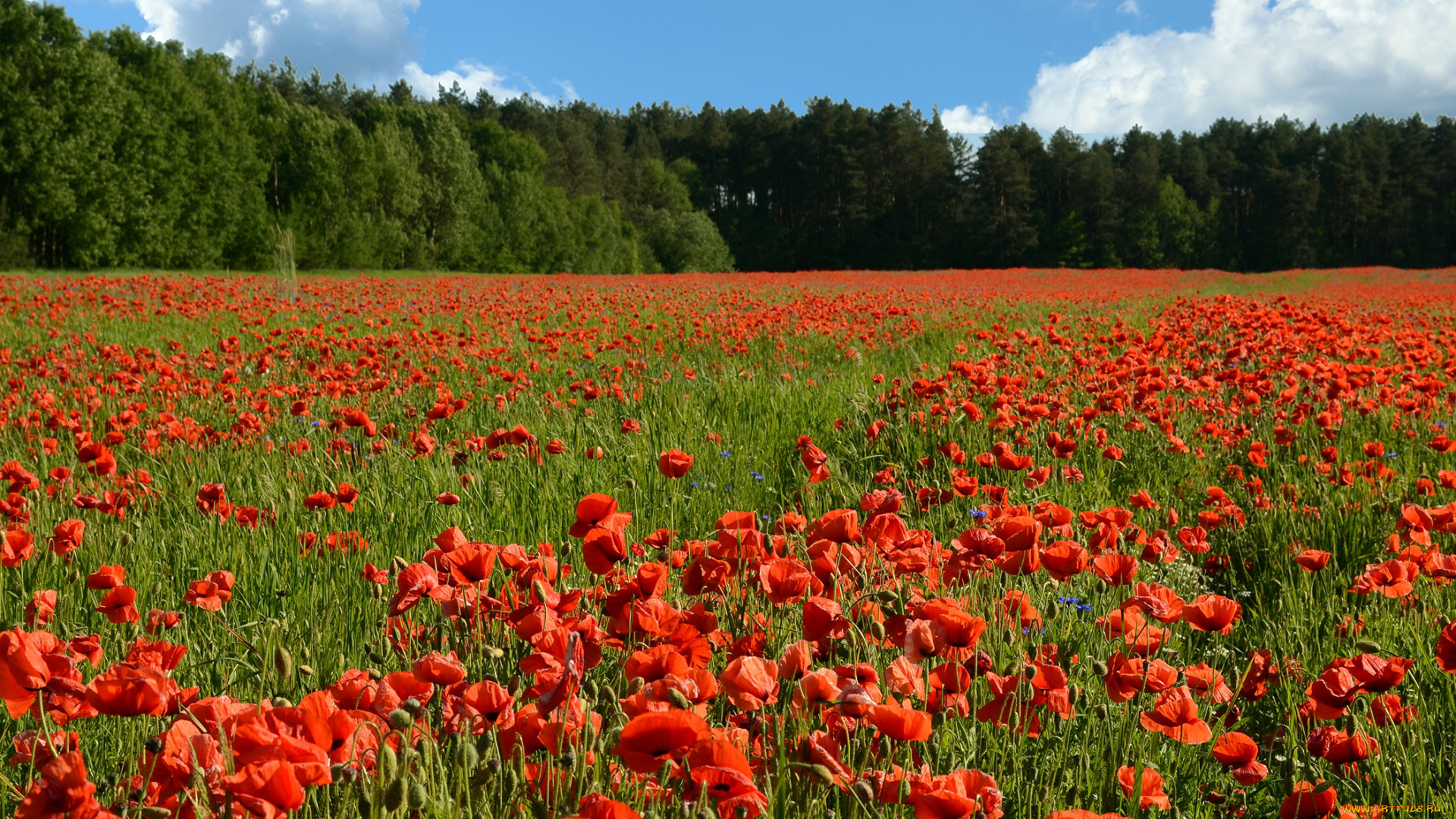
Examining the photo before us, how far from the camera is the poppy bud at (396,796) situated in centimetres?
101

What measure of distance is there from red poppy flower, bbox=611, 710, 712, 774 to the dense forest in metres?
31.8

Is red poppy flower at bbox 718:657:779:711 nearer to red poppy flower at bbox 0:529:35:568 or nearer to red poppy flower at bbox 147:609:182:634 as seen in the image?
red poppy flower at bbox 147:609:182:634

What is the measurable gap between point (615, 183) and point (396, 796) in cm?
6548

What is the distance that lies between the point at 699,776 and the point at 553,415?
12.8 ft

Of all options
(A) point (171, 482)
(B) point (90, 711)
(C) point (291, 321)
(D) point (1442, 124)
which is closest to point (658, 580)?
(B) point (90, 711)

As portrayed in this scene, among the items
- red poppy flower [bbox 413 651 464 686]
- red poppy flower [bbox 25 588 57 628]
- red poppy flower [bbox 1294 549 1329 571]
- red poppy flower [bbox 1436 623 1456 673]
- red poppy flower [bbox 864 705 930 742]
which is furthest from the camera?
red poppy flower [bbox 1294 549 1329 571]

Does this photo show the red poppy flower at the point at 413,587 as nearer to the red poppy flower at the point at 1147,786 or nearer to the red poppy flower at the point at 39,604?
the red poppy flower at the point at 39,604

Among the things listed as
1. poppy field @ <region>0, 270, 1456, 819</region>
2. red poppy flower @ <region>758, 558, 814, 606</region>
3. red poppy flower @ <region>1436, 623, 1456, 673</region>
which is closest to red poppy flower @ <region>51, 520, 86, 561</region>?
poppy field @ <region>0, 270, 1456, 819</region>

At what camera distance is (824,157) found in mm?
67250

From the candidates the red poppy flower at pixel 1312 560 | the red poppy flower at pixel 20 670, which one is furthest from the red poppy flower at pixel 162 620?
the red poppy flower at pixel 1312 560

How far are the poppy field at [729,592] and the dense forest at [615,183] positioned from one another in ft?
91.8

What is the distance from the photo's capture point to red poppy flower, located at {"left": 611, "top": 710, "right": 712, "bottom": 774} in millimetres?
953

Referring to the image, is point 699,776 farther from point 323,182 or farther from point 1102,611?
point 323,182

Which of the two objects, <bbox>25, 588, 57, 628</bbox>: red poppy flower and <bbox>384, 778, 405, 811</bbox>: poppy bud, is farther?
<bbox>25, 588, 57, 628</bbox>: red poppy flower
